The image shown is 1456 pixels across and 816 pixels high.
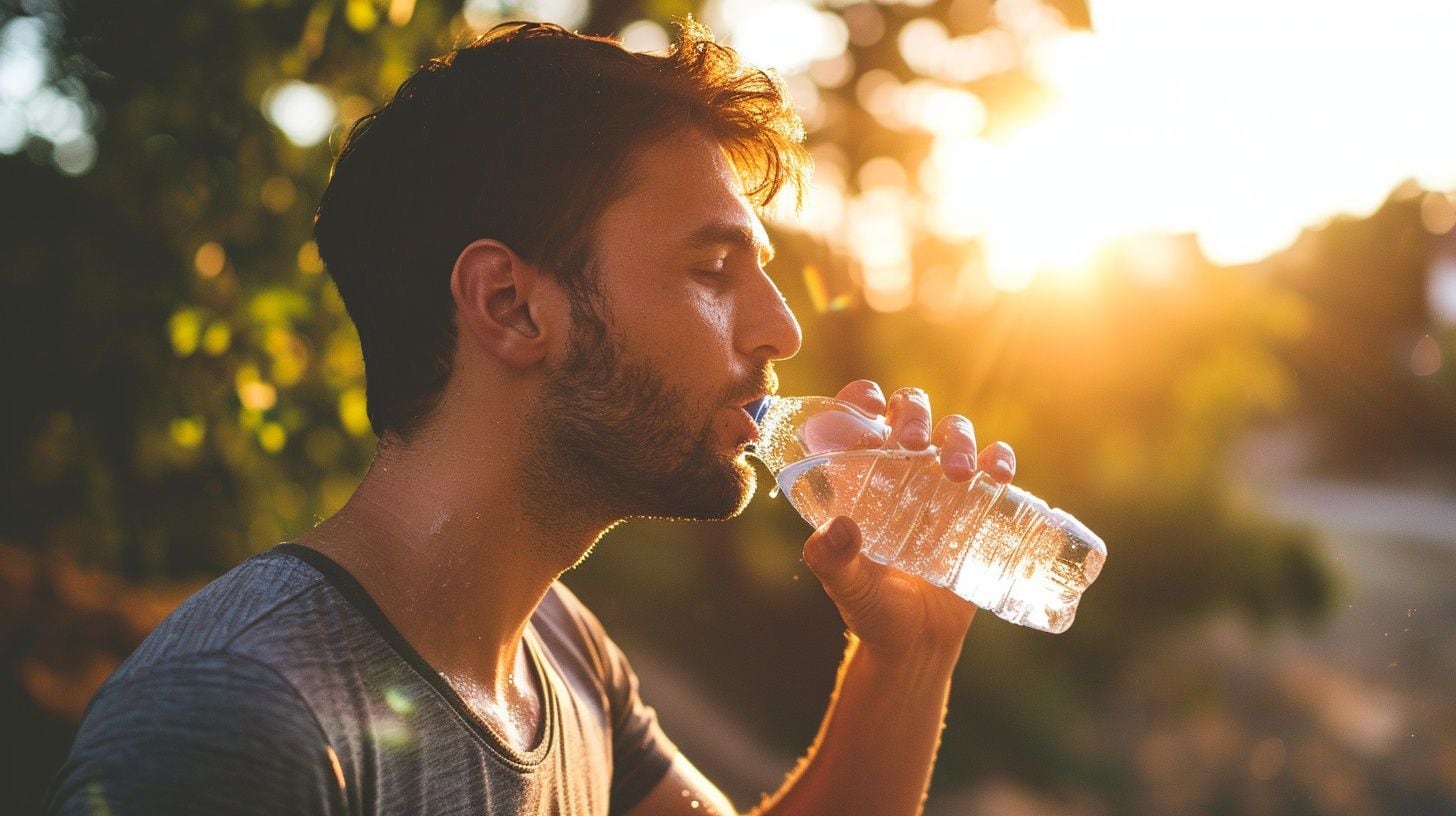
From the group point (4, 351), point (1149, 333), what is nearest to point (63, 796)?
point (4, 351)

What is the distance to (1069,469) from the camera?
843 cm

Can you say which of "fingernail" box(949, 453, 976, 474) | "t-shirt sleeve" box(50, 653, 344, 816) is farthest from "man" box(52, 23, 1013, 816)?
"t-shirt sleeve" box(50, 653, 344, 816)

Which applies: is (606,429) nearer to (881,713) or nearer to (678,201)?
(678,201)

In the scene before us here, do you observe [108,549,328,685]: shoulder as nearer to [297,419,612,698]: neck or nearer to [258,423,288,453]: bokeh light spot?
[297,419,612,698]: neck

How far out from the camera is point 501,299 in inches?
79.4

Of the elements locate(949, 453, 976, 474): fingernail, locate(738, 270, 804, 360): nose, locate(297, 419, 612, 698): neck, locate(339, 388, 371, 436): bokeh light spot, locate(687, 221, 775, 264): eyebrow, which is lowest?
locate(339, 388, 371, 436): bokeh light spot

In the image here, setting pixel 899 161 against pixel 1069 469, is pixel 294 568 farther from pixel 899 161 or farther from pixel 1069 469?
pixel 1069 469

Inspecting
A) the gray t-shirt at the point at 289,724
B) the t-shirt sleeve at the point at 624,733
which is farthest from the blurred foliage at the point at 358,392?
the gray t-shirt at the point at 289,724

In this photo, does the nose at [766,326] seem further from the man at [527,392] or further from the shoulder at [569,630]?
the shoulder at [569,630]

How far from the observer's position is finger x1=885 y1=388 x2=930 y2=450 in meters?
2.10

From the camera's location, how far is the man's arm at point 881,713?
8.02 ft

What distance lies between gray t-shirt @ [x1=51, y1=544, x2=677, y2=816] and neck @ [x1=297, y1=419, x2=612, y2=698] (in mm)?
94

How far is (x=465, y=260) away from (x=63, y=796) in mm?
1047

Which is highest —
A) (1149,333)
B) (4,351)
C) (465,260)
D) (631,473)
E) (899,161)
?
(899,161)
